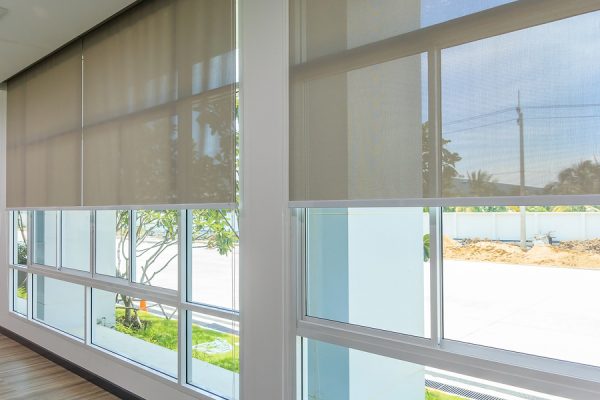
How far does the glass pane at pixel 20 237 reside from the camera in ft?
16.7

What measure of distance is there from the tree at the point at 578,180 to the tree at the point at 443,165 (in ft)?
1.09

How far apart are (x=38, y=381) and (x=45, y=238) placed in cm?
150

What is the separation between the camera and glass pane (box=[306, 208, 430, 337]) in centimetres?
201

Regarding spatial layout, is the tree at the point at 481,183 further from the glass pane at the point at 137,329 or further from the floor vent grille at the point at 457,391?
the glass pane at the point at 137,329

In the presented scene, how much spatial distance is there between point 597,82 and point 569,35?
0.59ft

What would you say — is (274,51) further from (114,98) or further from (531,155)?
(114,98)

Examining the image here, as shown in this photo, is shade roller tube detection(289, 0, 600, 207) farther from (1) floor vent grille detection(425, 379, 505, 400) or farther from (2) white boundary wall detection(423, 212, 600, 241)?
(1) floor vent grille detection(425, 379, 505, 400)

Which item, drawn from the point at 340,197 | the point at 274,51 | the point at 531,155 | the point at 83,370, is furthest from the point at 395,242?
the point at 83,370

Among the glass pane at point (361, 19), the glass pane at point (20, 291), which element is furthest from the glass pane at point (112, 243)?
the glass pane at point (361, 19)

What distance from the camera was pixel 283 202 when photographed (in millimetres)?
2332

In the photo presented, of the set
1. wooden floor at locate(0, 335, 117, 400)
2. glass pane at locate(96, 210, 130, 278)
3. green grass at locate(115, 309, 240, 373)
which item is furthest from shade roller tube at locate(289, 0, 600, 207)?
wooden floor at locate(0, 335, 117, 400)

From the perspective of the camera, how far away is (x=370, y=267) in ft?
7.25

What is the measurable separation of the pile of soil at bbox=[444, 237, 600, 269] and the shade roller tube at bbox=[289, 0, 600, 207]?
0.76 feet

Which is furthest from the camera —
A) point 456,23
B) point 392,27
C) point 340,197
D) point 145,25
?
point 145,25
